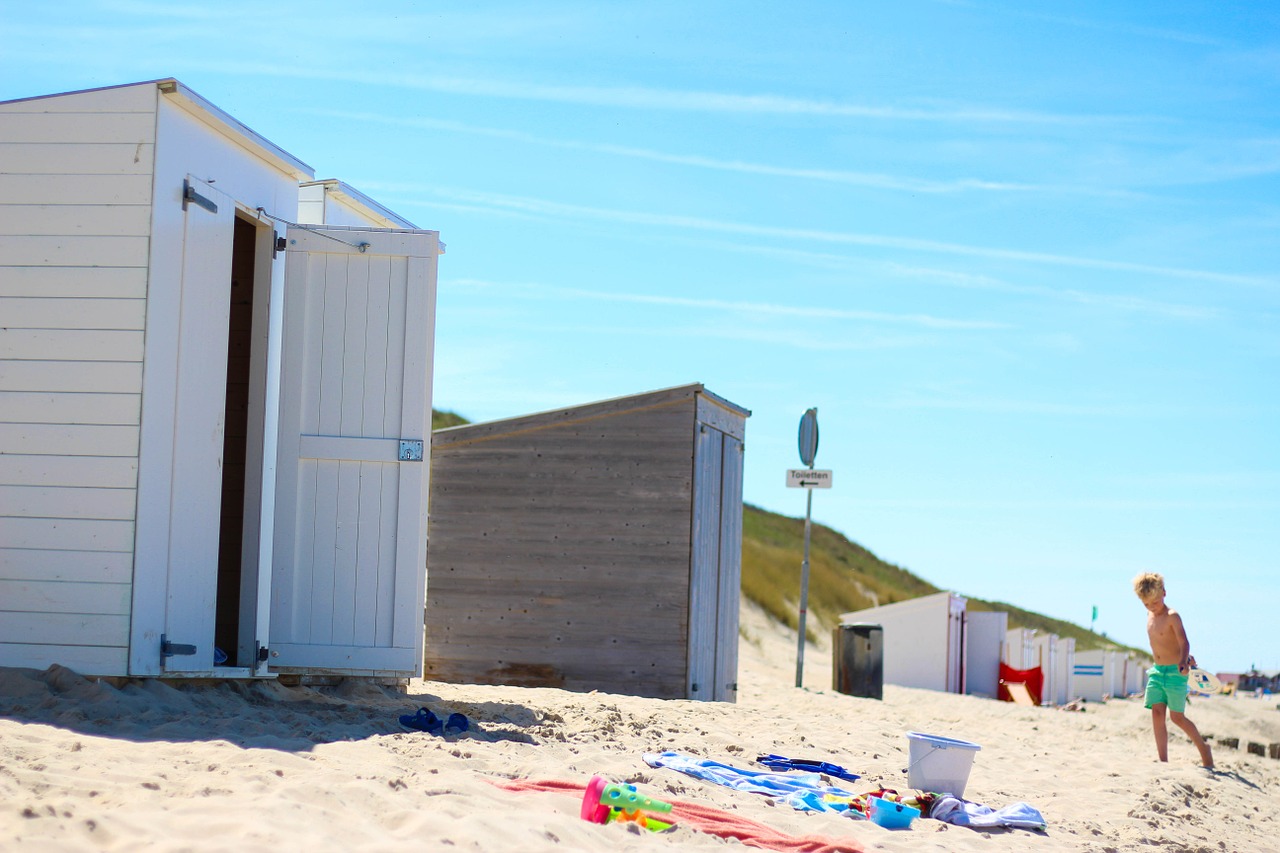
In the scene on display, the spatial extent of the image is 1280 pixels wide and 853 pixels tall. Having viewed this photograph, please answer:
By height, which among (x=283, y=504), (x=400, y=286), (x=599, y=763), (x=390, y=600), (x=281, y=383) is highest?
(x=400, y=286)

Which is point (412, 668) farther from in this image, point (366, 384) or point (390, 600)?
point (366, 384)

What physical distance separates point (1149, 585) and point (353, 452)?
5.92 meters

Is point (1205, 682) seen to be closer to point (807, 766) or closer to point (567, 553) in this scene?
point (567, 553)

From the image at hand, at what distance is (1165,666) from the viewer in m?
8.73

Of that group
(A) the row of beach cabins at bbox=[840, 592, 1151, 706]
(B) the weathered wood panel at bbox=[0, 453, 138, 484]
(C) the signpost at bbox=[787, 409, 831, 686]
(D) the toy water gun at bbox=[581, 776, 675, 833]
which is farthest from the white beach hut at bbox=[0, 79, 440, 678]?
(A) the row of beach cabins at bbox=[840, 592, 1151, 706]

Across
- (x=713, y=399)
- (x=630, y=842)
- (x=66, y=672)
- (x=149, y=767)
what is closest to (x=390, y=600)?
(x=66, y=672)

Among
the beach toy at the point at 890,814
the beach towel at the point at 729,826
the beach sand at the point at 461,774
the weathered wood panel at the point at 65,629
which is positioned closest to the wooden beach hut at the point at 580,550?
the beach sand at the point at 461,774

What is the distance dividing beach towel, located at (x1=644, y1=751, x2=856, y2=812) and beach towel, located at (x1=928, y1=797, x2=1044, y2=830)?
0.43m

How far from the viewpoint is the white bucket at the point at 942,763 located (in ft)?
20.7

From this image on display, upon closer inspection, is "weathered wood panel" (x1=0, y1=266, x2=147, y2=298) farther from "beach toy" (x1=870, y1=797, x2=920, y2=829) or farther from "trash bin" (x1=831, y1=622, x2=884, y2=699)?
"trash bin" (x1=831, y1=622, x2=884, y2=699)

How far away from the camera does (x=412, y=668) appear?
721cm

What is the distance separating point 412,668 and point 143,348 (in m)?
2.48

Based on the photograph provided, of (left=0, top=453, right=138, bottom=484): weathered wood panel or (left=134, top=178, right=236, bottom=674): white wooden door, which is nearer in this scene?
(left=0, top=453, right=138, bottom=484): weathered wood panel

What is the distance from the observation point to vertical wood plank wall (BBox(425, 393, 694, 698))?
10219mm
